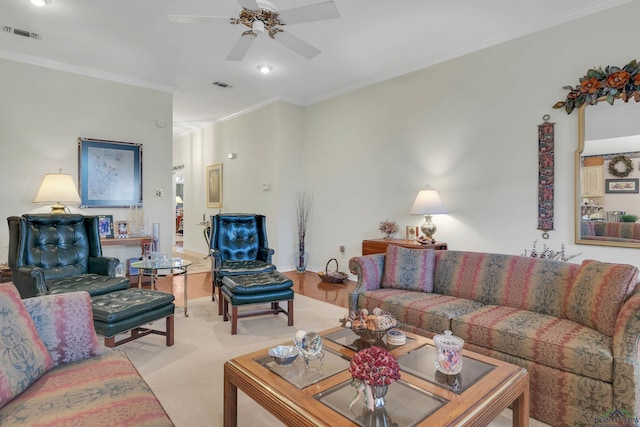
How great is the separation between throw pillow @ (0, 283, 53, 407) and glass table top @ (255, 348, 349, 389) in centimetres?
90

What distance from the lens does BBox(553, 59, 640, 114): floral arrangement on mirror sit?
3029mm

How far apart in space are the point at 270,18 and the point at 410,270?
2.53m

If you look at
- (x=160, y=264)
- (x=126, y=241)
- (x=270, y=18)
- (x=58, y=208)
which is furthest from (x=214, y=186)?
(x=270, y=18)

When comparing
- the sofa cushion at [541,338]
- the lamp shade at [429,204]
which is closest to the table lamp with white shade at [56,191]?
the lamp shade at [429,204]

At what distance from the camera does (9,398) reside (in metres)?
1.27

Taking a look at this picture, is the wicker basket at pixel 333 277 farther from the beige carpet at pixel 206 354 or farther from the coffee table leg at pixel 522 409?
the coffee table leg at pixel 522 409

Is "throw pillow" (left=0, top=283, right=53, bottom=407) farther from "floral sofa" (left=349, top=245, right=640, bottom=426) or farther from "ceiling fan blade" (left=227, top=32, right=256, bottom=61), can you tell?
"ceiling fan blade" (left=227, top=32, right=256, bottom=61)

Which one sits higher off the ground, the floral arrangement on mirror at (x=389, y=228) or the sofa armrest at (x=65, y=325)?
the floral arrangement on mirror at (x=389, y=228)

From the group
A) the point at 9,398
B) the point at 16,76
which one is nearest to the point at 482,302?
the point at 9,398

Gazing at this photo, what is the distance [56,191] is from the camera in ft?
13.6

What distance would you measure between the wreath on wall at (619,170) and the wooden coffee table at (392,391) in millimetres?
2466

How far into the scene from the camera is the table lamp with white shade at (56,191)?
4113 mm

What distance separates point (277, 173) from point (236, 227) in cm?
200

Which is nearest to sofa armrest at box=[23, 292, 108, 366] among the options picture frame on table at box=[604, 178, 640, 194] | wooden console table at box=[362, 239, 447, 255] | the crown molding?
wooden console table at box=[362, 239, 447, 255]
